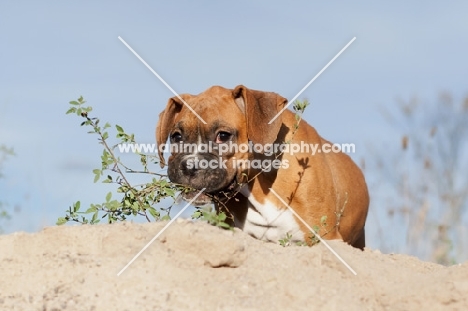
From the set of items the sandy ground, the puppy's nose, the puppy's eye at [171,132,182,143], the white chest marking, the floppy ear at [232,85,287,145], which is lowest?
the white chest marking

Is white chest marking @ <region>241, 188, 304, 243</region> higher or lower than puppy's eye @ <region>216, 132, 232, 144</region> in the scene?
lower

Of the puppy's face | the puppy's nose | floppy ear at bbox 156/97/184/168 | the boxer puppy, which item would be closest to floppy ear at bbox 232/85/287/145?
the boxer puppy

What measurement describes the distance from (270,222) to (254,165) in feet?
2.02

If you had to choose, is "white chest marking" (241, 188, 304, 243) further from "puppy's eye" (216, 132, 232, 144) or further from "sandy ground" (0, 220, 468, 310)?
"sandy ground" (0, 220, 468, 310)

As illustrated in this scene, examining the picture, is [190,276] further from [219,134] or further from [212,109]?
[212,109]

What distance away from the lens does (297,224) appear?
308 inches

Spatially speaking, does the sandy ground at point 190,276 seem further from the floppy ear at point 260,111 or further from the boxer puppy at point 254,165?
the floppy ear at point 260,111

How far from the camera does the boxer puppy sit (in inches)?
295

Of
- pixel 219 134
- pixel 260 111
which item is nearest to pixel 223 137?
pixel 219 134

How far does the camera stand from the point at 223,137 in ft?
25.1

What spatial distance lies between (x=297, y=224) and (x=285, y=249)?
2521 mm

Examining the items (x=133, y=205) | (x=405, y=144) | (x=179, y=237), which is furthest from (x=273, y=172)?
(x=405, y=144)

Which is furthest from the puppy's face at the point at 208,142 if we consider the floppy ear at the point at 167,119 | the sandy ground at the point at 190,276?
the sandy ground at the point at 190,276

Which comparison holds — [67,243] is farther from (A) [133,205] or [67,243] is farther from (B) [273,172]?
(B) [273,172]
